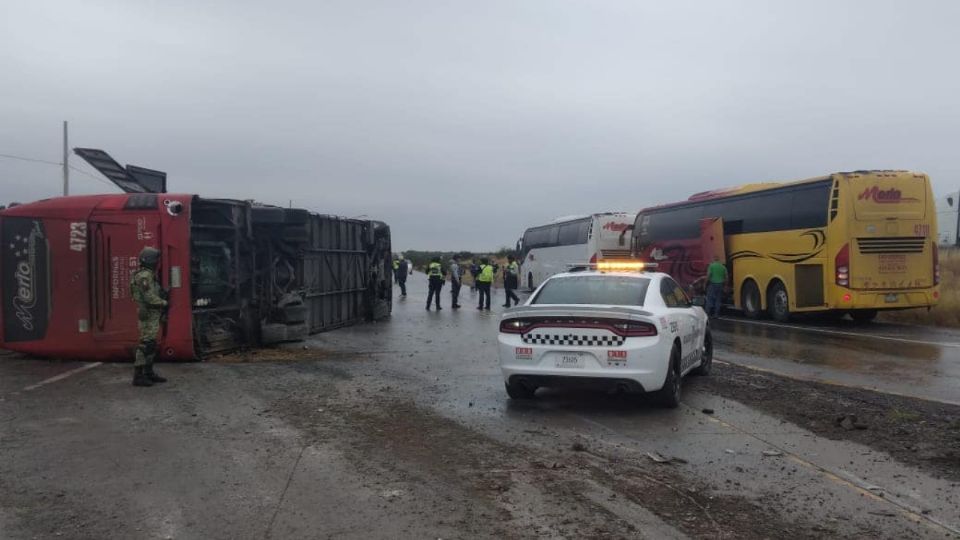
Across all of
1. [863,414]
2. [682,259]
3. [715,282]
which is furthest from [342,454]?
[682,259]

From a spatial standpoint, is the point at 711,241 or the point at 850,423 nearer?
the point at 850,423

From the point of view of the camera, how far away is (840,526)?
4.85 meters

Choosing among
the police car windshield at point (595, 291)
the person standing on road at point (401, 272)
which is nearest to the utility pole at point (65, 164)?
the person standing on road at point (401, 272)

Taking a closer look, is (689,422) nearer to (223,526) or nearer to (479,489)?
(479,489)

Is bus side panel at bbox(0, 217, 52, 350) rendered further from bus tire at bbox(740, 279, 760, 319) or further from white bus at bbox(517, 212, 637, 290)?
white bus at bbox(517, 212, 637, 290)


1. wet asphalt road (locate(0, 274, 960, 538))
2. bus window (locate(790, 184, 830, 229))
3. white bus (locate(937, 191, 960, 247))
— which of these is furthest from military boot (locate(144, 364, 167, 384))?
white bus (locate(937, 191, 960, 247))

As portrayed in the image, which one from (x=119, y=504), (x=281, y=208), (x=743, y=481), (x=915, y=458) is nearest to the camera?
(x=119, y=504)

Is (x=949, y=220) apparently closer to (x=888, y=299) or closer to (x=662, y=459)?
(x=888, y=299)

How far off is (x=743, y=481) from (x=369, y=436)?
324cm

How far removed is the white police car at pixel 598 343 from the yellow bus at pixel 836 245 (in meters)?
10.3

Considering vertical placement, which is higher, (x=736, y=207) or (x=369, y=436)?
(x=736, y=207)

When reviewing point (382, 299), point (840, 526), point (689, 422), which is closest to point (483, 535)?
point (840, 526)

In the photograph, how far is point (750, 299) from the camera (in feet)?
69.7

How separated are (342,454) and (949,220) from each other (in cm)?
3943
